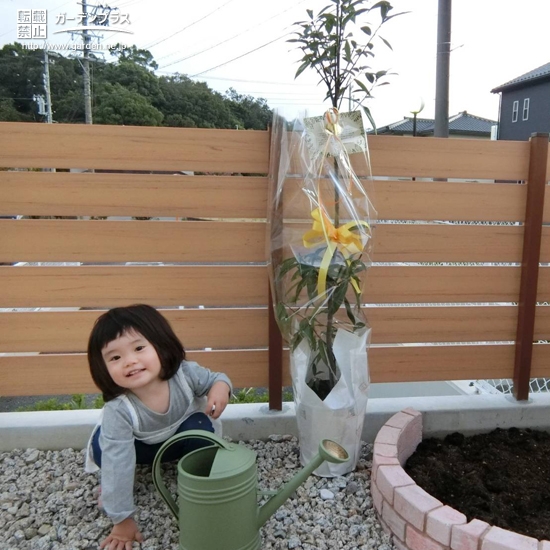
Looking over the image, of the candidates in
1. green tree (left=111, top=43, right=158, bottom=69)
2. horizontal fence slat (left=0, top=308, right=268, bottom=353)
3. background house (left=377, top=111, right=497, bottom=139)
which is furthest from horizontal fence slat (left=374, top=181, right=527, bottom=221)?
green tree (left=111, top=43, right=158, bottom=69)

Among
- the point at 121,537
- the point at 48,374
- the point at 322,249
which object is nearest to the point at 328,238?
the point at 322,249

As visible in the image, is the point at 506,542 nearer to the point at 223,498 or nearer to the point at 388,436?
the point at 388,436

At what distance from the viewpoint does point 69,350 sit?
236 centimetres

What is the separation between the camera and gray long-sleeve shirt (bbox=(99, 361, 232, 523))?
1649 millimetres

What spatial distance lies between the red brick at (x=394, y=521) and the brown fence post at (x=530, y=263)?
122 cm

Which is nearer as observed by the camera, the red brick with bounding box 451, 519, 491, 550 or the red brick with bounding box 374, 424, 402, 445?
the red brick with bounding box 451, 519, 491, 550

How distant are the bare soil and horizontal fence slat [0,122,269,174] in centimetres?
151

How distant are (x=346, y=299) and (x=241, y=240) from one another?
24.5 inches

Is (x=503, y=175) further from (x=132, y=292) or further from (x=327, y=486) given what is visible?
(x=132, y=292)

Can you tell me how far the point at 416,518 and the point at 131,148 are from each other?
1888 mm

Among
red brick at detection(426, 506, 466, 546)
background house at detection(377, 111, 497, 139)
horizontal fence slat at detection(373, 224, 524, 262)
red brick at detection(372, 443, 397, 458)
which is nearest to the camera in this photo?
red brick at detection(426, 506, 466, 546)

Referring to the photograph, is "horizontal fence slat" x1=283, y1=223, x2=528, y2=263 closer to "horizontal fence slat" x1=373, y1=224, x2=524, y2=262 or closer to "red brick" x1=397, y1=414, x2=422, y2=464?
"horizontal fence slat" x1=373, y1=224, x2=524, y2=262

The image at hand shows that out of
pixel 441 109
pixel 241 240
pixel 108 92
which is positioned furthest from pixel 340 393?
pixel 108 92

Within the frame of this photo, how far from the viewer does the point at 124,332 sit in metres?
1.67
